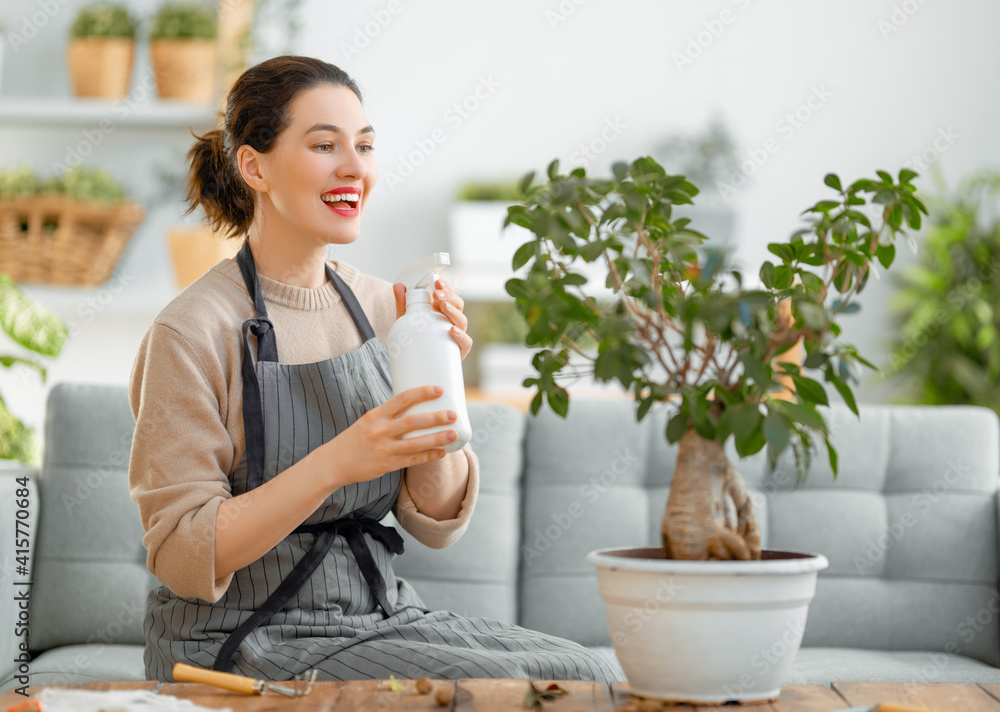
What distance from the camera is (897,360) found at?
343 centimetres

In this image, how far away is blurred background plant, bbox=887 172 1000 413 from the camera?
3281 millimetres

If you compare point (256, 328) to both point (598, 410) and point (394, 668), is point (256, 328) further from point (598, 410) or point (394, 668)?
point (598, 410)

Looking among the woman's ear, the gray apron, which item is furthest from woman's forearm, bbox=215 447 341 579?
the woman's ear

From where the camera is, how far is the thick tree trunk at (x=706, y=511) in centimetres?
95

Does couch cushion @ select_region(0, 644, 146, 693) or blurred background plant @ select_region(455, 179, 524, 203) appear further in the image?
blurred background plant @ select_region(455, 179, 524, 203)

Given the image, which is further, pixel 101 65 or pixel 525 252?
pixel 101 65

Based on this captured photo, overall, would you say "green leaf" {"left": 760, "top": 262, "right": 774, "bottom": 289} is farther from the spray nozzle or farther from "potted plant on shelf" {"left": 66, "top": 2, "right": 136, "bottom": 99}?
"potted plant on shelf" {"left": 66, "top": 2, "right": 136, "bottom": 99}

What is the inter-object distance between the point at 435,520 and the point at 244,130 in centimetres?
66

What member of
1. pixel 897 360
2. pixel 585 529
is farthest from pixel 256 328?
pixel 897 360

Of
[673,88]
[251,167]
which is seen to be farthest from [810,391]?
[673,88]

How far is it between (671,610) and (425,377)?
358 millimetres

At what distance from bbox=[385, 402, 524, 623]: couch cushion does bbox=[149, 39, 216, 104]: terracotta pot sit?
1.54 metres

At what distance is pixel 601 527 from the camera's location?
1942 millimetres

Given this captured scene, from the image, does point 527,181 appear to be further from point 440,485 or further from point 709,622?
point 440,485
